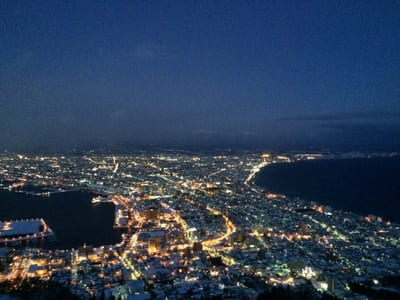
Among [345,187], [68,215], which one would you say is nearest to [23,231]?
[68,215]

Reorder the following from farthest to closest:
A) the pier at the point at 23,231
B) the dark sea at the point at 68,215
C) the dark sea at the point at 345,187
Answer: the dark sea at the point at 345,187
the pier at the point at 23,231
the dark sea at the point at 68,215

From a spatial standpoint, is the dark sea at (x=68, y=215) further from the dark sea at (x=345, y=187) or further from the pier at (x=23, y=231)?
the dark sea at (x=345, y=187)

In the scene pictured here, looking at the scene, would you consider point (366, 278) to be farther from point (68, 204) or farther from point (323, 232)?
point (68, 204)

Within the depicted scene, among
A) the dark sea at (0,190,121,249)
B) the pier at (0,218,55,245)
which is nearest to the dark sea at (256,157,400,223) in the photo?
the dark sea at (0,190,121,249)

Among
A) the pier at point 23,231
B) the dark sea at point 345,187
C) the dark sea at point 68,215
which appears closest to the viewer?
the dark sea at point 68,215

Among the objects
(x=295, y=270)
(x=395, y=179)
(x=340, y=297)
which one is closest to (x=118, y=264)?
(x=295, y=270)

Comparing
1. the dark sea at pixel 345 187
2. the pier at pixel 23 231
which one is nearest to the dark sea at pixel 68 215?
the pier at pixel 23 231

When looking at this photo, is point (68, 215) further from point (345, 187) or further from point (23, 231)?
point (345, 187)
